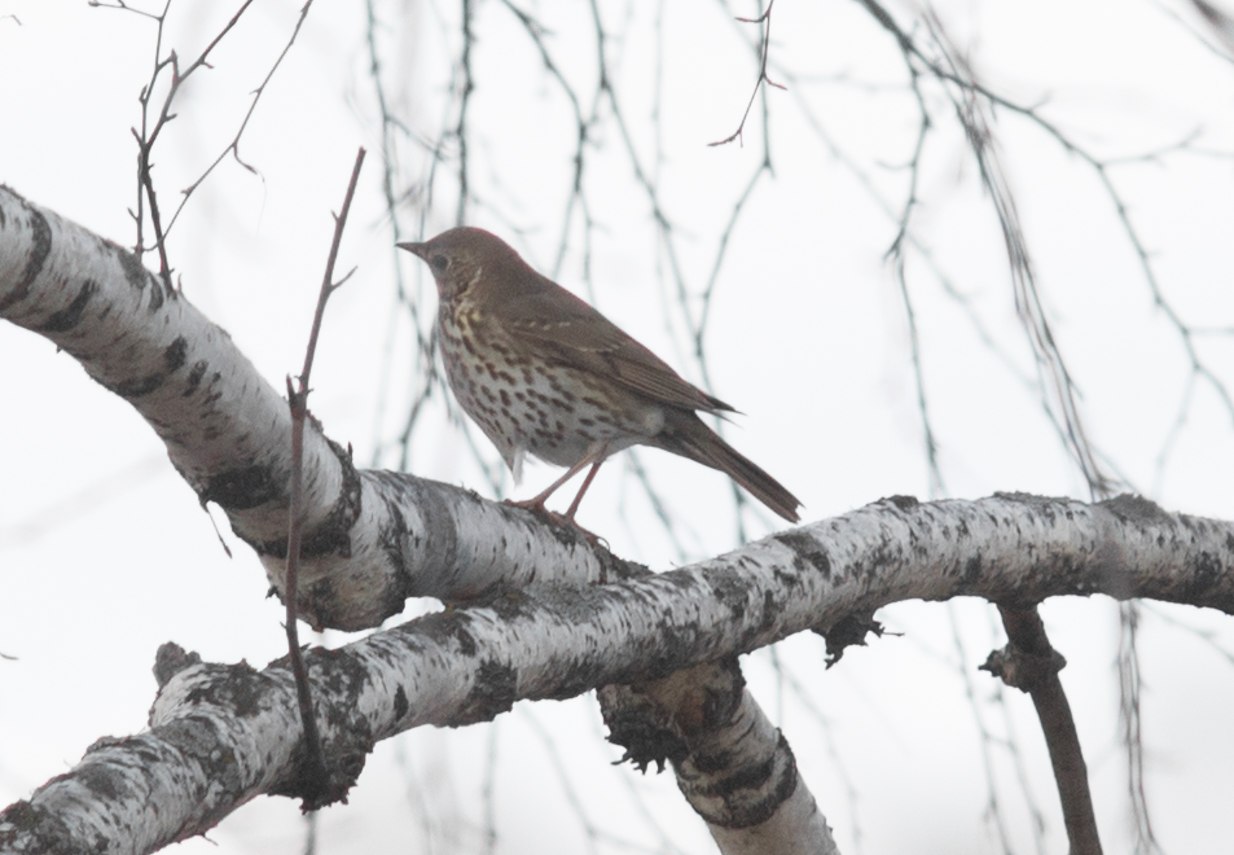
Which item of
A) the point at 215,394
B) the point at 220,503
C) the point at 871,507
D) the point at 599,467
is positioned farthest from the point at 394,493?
the point at 599,467

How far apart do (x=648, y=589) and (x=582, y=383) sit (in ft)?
6.78

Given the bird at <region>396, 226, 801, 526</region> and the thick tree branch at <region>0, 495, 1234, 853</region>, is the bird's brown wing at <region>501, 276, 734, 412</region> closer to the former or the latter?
the bird at <region>396, 226, 801, 526</region>

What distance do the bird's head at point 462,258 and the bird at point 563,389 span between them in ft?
0.05

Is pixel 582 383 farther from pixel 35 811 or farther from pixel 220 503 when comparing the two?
pixel 35 811

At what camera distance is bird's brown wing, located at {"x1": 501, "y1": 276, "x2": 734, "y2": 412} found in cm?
470

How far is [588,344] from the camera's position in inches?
191

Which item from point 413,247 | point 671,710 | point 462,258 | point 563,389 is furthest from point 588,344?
point 671,710

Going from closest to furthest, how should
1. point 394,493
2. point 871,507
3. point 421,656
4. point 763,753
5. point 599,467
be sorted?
point 421,656 < point 394,493 < point 871,507 < point 763,753 < point 599,467

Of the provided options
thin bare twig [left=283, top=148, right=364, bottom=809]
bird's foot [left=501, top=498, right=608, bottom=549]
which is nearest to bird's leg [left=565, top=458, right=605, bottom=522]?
bird's foot [left=501, top=498, right=608, bottom=549]

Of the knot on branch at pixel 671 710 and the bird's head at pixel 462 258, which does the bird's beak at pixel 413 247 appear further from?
the bird's head at pixel 462 258

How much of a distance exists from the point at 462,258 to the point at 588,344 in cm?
53

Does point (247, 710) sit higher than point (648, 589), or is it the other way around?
point (648, 589)

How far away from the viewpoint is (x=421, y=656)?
2279 millimetres

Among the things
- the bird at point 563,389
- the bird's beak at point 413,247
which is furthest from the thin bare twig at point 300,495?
the bird at point 563,389
